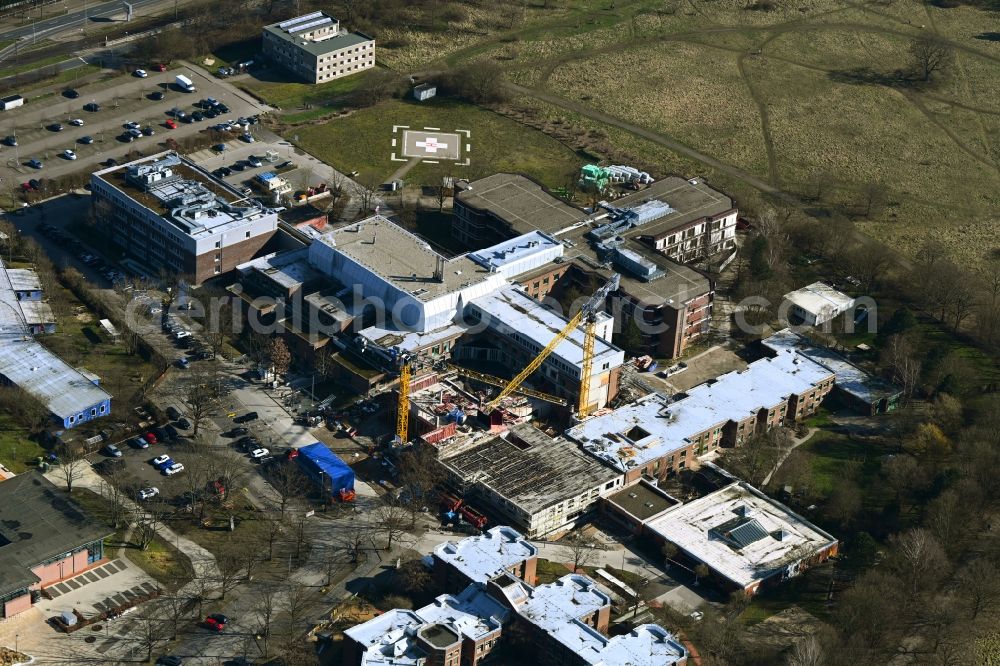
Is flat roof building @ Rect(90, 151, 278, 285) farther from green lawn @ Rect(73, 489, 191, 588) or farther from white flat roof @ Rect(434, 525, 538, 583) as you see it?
white flat roof @ Rect(434, 525, 538, 583)

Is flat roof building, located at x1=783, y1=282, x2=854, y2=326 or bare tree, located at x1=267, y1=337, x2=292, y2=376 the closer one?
bare tree, located at x1=267, y1=337, x2=292, y2=376

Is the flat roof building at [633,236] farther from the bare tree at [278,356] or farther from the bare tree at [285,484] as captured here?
the bare tree at [285,484]

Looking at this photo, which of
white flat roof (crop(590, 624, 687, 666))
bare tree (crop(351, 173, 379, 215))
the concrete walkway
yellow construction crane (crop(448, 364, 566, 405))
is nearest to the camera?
white flat roof (crop(590, 624, 687, 666))

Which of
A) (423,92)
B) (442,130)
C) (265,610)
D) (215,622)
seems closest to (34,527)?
(215,622)

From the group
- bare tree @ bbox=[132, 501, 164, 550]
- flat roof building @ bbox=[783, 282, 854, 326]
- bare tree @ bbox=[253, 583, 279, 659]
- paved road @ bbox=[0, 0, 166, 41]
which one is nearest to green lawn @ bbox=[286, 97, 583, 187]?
flat roof building @ bbox=[783, 282, 854, 326]

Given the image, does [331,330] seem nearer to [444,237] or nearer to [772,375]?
[444,237]

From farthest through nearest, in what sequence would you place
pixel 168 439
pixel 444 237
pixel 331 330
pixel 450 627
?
1. pixel 444 237
2. pixel 331 330
3. pixel 168 439
4. pixel 450 627

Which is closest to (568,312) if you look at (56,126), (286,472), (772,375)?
(772,375)
